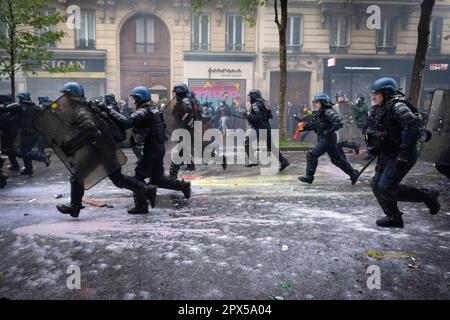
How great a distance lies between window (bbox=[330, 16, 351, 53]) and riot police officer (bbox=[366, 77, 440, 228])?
64.3 ft

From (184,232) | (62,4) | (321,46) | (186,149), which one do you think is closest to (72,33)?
(62,4)

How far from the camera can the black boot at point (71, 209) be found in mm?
5078

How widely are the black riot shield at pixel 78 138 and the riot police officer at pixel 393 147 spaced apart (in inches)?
124

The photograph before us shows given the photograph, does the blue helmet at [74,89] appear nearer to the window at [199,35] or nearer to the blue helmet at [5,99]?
the blue helmet at [5,99]

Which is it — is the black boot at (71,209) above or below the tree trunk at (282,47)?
below

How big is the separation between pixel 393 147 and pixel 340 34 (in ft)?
67.2

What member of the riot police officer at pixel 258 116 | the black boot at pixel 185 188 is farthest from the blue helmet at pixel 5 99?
the riot police officer at pixel 258 116

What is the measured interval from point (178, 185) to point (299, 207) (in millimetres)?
1788

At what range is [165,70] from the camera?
906 inches

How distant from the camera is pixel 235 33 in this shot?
2312 cm

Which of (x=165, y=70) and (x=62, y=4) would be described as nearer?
(x=62, y=4)

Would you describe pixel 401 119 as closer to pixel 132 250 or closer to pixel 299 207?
pixel 299 207

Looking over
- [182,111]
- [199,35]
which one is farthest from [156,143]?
[199,35]
